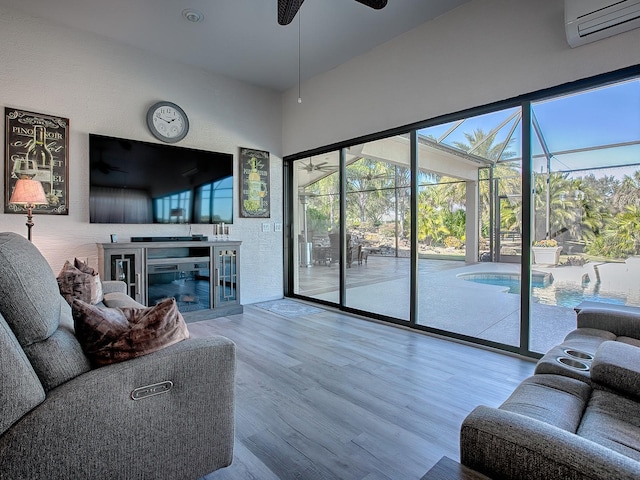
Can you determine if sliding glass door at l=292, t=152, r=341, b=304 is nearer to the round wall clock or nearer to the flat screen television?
the flat screen television

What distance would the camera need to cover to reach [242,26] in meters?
3.62

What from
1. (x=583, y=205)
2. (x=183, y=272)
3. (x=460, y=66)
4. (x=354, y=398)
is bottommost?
(x=354, y=398)

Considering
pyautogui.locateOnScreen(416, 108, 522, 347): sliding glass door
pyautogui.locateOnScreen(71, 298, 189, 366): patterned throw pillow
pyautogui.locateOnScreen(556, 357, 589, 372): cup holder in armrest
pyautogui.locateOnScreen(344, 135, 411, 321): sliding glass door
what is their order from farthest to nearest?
1. pyautogui.locateOnScreen(344, 135, 411, 321): sliding glass door
2. pyautogui.locateOnScreen(416, 108, 522, 347): sliding glass door
3. pyautogui.locateOnScreen(556, 357, 589, 372): cup holder in armrest
4. pyautogui.locateOnScreen(71, 298, 189, 366): patterned throw pillow

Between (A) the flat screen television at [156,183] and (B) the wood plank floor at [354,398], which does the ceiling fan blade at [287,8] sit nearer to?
(A) the flat screen television at [156,183]

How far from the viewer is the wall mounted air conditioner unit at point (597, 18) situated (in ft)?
7.37

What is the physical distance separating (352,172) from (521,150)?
2.14 m

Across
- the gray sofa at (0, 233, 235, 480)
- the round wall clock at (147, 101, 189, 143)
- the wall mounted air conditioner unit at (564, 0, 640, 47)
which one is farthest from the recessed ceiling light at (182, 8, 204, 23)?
the wall mounted air conditioner unit at (564, 0, 640, 47)

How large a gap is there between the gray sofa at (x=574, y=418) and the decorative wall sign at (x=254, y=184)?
162 inches

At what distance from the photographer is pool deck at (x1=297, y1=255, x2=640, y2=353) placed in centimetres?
279

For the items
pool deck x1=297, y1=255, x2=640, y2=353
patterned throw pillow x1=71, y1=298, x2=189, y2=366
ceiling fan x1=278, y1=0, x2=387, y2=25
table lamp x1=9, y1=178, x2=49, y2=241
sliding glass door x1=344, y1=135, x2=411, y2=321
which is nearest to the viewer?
patterned throw pillow x1=71, y1=298, x2=189, y2=366

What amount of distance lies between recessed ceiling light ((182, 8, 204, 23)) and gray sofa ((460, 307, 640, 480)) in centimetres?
399

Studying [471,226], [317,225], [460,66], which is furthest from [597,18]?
[317,225]

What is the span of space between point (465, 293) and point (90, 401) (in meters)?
3.69

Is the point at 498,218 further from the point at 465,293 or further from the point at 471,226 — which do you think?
the point at 465,293
